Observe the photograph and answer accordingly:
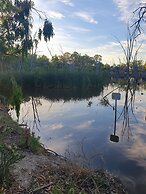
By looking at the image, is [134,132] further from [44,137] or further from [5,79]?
[5,79]

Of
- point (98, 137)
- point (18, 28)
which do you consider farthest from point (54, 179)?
point (18, 28)

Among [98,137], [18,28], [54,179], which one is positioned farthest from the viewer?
[18,28]

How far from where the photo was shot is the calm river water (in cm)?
623

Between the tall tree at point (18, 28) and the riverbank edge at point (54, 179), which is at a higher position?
the tall tree at point (18, 28)

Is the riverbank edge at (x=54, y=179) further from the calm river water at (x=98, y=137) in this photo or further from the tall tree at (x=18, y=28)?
the tall tree at (x=18, y=28)

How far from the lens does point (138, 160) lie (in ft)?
22.0

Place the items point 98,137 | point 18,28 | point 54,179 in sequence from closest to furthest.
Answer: point 54,179 < point 98,137 < point 18,28

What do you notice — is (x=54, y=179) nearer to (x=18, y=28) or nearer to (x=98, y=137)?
(x=98, y=137)

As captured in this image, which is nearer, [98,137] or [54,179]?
[54,179]

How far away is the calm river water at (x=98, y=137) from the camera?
20.5 ft

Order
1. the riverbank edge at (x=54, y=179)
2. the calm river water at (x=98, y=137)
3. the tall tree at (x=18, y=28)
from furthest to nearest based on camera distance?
1. the tall tree at (x=18, y=28)
2. the calm river water at (x=98, y=137)
3. the riverbank edge at (x=54, y=179)

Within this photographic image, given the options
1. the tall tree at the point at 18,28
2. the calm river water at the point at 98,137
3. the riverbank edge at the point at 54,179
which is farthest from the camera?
the tall tree at the point at 18,28

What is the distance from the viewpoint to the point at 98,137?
28.8 feet

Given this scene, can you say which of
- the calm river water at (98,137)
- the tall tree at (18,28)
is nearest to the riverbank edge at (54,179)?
the calm river water at (98,137)
